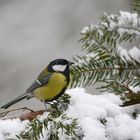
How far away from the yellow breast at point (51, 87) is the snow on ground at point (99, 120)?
1.29ft

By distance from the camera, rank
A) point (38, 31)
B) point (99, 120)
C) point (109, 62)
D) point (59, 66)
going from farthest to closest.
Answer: point (38, 31)
point (59, 66)
point (109, 62)
point (99, 120)

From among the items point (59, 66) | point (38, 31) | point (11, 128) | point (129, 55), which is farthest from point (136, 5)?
point (38, 31)

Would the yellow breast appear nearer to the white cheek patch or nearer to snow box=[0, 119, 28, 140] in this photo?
the white cheek patch

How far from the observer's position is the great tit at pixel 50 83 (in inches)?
43.9

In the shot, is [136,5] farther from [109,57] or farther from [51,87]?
[51,87]

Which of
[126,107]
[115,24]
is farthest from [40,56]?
[126,107]

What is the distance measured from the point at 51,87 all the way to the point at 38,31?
375 cm

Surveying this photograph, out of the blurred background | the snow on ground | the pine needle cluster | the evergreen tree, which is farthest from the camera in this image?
the blurred background

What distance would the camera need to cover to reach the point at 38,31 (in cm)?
488

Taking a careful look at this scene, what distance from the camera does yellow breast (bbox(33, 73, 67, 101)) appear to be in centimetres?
112

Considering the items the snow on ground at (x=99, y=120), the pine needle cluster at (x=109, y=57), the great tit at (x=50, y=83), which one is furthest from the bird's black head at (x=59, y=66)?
the snow on ground at (x=99, y=120)

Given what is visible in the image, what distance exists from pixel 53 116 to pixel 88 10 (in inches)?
162

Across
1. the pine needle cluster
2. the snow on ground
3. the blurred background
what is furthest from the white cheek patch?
the blurred background

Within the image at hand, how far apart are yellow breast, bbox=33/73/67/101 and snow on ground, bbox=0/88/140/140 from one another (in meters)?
0.39
